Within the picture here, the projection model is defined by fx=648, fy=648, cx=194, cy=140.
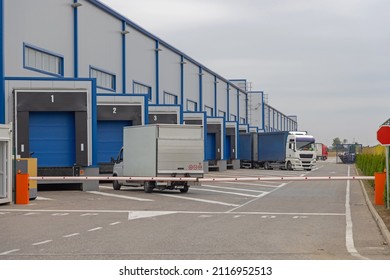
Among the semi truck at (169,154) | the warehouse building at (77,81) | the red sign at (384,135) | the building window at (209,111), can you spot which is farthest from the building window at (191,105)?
the red sign at (384,135)

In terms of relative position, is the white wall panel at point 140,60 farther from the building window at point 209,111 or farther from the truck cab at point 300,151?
the building window at point 209,111

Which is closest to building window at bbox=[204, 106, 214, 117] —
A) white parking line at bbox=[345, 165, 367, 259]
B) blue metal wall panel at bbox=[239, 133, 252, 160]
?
blue metal wall panel at bbox=[239, 133, 252, 160]

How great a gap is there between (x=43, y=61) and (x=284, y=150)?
100 ft

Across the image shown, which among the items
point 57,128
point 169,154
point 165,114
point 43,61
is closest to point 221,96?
point 165,114

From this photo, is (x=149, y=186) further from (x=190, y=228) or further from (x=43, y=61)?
(x=190, y=228)

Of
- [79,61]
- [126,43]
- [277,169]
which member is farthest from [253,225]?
[277,169]

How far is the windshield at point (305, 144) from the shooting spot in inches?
2285

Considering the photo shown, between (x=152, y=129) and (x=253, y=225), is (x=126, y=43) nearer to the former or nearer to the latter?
(x=152, y=129)

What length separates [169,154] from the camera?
86.4ft

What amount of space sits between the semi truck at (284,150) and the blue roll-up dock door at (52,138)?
3235 centimetres

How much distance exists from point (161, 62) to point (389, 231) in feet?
130

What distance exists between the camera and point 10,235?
13.7m

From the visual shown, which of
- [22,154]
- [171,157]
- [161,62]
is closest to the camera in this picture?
[171,157]

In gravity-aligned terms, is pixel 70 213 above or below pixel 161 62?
below
